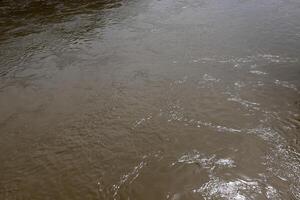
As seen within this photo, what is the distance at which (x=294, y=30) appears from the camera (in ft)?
24.2

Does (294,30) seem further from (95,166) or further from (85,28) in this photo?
(95,166)

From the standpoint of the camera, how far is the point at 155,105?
539 cm

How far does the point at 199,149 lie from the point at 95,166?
4.43 ft

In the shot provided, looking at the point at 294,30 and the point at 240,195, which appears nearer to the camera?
the point at 240,195

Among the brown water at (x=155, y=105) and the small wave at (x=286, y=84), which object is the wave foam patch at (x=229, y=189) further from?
the small wave at (x=286, y=84)

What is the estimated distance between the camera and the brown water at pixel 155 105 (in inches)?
160

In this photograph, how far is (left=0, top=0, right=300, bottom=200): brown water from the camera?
13.3 ft

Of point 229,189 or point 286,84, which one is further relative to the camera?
point 286,84

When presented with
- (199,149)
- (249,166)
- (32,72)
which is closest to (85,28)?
(32,72)

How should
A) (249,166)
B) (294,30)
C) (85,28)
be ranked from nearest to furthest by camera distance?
(249,166)
(294,30)
(85,28)

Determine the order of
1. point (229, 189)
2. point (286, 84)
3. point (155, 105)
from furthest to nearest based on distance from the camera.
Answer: point (286, 84)
point (155, 105)
point (229, 189)

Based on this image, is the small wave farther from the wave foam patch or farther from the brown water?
the wave foam patch

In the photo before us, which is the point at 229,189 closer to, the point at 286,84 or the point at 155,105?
the point at 155,105

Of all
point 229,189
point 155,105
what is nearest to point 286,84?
point 155,105
